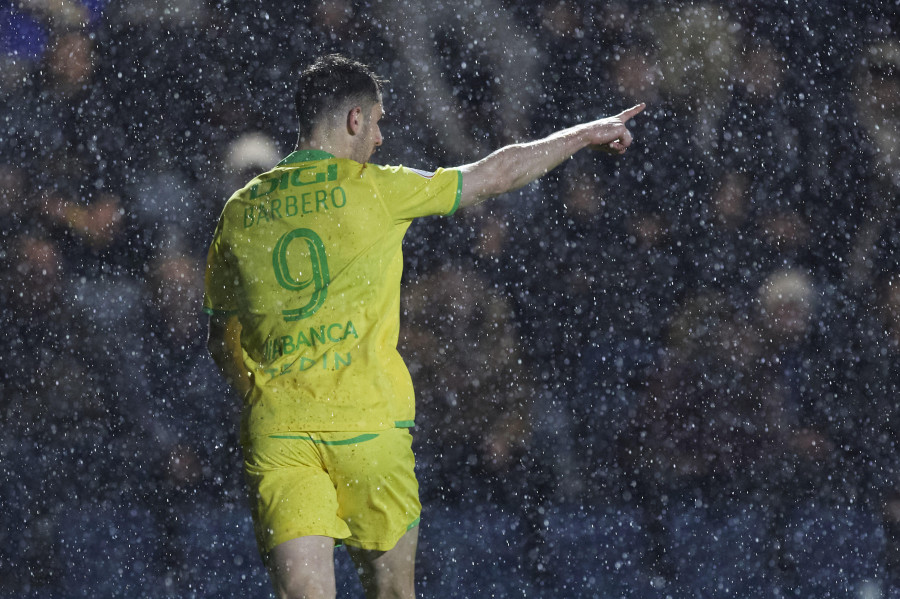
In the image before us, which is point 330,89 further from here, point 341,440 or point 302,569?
point 302,569

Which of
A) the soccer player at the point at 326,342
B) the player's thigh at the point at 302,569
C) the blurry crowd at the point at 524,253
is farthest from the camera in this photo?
the blurry crowd at the point at 524,253

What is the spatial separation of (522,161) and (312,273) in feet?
1.67

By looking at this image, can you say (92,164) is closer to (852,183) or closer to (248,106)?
(248,106)

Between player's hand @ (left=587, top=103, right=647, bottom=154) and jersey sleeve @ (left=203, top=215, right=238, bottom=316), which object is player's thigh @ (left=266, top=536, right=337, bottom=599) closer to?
jersey sleeve @ (left=203, top=215, right=238, bottom=316)

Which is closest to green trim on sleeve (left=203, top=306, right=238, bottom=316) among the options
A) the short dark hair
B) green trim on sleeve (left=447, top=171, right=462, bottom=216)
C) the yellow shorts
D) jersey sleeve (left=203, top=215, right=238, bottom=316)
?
jersey sleeve (left=203, top=215, right=238, bottom=316)

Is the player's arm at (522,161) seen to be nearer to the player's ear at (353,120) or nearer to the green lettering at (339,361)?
the player's ear at (353,120)

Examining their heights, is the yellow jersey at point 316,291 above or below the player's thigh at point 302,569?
above

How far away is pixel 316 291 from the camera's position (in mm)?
1872

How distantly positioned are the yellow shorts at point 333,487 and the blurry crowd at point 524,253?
9.03ft

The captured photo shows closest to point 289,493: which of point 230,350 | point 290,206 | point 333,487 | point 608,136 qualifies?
point 333,487

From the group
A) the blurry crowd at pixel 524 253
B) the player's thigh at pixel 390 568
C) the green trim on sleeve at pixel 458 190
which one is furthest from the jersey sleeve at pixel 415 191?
the blurry crowd at pixel 524 253

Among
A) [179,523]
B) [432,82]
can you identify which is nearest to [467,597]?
[179,523]

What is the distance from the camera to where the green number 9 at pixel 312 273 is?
1871 millimetres

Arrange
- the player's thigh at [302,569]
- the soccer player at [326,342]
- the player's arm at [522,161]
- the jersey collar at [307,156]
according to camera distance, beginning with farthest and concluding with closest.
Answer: the player's arm at [522,161] → the jersey collar at [307,156] → the soccer player at [326,342] → the player's thigh at [302,569]
